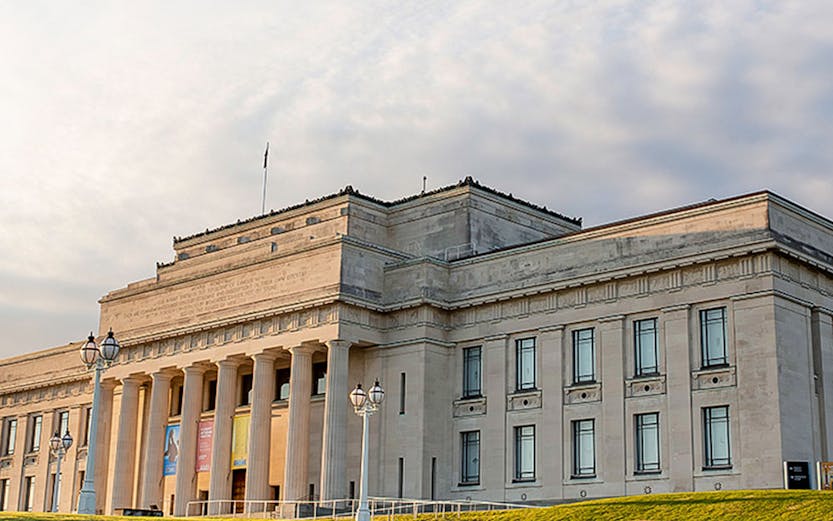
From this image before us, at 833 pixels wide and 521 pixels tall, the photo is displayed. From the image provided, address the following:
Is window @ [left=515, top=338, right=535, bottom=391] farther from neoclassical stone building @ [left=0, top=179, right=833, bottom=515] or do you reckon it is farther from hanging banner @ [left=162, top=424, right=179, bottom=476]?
hanging banner @ [left=162, top=424, right=179, bottom=476]

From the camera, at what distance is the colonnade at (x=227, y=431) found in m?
54.3

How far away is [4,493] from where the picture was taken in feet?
265

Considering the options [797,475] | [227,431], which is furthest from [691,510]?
[227,431]

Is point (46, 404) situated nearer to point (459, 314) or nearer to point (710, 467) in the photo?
point (459, 314)

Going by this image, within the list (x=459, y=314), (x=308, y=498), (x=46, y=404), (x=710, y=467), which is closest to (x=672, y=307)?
(x=710, y=467)

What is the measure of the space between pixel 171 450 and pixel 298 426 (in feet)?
35.8

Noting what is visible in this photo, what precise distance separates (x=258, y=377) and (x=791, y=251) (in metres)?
25.4

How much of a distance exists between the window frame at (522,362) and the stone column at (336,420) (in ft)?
25.3

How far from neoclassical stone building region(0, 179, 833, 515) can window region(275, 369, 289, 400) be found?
4.9 inches

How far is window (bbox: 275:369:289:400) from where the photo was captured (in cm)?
6047

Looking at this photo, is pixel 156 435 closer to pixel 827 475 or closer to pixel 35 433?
pixel 35 433

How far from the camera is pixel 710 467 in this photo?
4584 cm

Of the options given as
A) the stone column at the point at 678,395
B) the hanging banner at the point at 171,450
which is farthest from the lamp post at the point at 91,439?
the hanging banner at the point at 171,450

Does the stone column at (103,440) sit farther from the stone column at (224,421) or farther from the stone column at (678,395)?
the stone column at (678,395)
